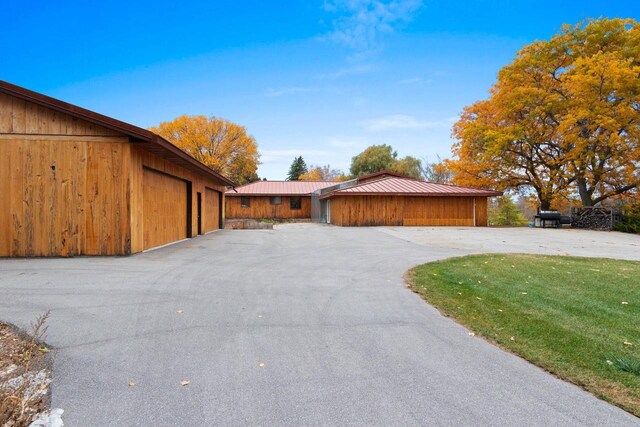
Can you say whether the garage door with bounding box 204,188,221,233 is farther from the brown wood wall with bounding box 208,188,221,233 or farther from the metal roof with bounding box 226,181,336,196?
the metal roof with bounding box 226,181,336,196

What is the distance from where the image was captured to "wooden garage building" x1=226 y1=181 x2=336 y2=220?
102 feet

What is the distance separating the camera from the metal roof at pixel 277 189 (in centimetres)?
3086

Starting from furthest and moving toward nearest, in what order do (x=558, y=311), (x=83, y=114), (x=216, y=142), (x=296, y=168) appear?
(x=296, y=168) → (x=216, y=142) → (x=83, y=114) → (x=558, y=311)

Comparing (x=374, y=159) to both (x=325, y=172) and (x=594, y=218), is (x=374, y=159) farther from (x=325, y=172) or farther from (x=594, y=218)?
(x=594, y=218)

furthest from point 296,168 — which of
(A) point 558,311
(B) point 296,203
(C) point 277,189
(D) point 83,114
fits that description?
(A) point 558,311

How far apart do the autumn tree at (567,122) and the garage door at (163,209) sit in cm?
1947

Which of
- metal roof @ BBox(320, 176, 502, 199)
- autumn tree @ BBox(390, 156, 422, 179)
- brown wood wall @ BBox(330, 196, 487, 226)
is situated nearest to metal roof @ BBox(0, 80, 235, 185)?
metal roof @ BBox(320, 176, 502, 199)

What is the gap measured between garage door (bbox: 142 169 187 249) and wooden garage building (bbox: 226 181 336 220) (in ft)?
55.8

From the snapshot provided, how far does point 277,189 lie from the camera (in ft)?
106

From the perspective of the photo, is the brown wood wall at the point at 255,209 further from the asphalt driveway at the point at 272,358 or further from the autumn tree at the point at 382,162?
the asphalt driveway at the point at 272,358

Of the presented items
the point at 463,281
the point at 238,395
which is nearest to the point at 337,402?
the point at 238,395

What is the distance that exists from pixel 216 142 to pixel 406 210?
27.9 metres

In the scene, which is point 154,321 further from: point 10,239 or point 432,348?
point 10,239

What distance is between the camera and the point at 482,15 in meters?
16.8
